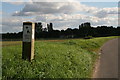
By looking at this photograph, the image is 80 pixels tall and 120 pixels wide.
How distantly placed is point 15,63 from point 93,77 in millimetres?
4162

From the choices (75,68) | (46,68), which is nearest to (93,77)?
(75,68)

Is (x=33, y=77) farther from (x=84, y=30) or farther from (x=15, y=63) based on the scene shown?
(x=84, y=30)

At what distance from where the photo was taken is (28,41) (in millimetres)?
9891

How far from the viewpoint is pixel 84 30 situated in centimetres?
10738

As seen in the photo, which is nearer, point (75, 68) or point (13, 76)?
point (13, 76)

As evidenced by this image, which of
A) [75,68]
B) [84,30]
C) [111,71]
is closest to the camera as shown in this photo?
[75,68]

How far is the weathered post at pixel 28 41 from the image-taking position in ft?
32.4

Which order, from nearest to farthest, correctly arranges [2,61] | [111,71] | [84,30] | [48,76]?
[48,76]
[2,61]
[111,71]
[84,30]

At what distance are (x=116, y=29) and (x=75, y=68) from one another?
10065 centimetres

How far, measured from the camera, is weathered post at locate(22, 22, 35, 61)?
988 cm

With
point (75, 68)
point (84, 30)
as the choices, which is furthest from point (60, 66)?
point (84, 30)

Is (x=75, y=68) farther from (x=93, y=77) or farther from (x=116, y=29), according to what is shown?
(x=116, y=29)

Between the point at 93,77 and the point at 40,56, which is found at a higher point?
the point at 40,56

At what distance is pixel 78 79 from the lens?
31.3ft
